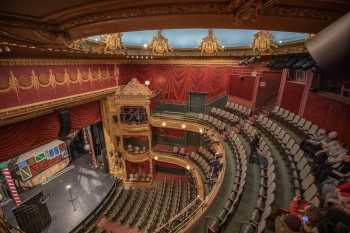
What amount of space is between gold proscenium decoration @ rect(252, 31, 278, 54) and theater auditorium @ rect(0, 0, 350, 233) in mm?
57

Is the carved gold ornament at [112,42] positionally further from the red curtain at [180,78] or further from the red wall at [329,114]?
the red wall at [329,114]

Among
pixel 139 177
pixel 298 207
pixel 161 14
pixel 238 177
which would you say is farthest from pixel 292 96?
pixel 139 177

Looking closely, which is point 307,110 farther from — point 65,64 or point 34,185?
point 34,185

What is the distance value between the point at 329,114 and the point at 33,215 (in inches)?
570

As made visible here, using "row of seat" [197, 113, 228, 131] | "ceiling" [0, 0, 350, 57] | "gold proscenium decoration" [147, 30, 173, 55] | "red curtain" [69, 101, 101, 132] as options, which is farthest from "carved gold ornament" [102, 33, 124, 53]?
"ceiling" [0, 0, 350, 57]

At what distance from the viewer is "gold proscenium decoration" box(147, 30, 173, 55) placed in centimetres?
1055

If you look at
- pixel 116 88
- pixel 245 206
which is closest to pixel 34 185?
pixel 116 88

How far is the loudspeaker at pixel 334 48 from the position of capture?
3.97ft

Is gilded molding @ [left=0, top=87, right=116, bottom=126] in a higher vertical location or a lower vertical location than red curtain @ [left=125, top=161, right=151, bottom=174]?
higher

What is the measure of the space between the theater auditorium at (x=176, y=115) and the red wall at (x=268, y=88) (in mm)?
128

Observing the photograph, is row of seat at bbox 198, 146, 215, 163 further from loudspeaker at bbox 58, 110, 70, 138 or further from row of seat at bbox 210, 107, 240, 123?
loudspeaker at bbox 58, 110, 70, 138

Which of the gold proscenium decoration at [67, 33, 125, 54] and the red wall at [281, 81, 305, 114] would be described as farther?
the gold proscenium decoration at [67, 33, 125, 54]

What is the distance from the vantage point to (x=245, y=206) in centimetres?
446

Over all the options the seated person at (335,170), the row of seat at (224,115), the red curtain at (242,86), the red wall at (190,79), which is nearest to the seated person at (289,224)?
the seated person at (335,170)
